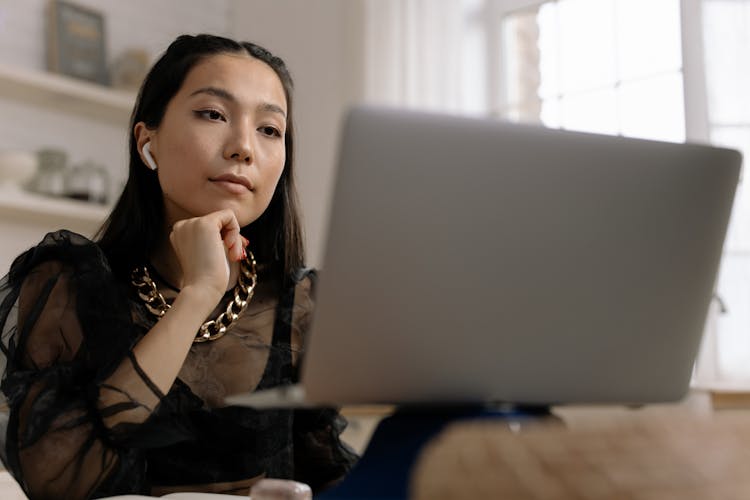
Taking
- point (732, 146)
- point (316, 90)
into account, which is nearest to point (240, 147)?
point (732, 146)

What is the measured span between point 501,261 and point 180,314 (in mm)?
577

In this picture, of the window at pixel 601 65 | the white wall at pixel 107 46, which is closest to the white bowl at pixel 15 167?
the white wall at pixel 107 46

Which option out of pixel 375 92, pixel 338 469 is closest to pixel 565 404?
pixel 338 469

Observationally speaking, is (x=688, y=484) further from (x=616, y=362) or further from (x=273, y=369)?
(x=273, y=369)

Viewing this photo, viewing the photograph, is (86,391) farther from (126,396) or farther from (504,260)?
(504,260)

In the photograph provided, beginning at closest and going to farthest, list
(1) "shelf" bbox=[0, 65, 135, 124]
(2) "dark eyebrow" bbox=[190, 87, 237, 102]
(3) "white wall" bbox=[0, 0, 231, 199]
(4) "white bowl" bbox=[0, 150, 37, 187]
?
(2) "dark eyebrow" bbox=[190, 87, 237, 102] → (4) "white bowl" bbox=[0, 150, 37, 187] → (1) "shelf" bbox=[0, 65, 135, 124] → (3) "white wall" bbox=[0, 0, 231, 199]

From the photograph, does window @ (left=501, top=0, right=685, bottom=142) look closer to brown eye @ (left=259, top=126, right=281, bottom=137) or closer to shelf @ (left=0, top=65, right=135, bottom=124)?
shelf @ (left=0, top=65, right=135, bottom=124)

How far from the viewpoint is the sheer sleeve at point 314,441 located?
1480 mm

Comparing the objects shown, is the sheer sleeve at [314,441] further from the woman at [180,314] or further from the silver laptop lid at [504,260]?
the silver laptop lid at [504,260]

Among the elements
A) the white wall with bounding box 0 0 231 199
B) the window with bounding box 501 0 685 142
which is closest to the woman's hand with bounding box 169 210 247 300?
the window with bounding box 501 0 685 142

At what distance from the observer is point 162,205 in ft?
5.14

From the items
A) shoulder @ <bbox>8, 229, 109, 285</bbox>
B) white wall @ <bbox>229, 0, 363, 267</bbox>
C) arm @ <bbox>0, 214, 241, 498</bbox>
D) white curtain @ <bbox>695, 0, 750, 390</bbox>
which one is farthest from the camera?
white wall @ <bbox>229, 0, 363, 267</bbox>

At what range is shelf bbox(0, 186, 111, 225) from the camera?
10.5ft

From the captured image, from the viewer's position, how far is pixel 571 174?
778mm
